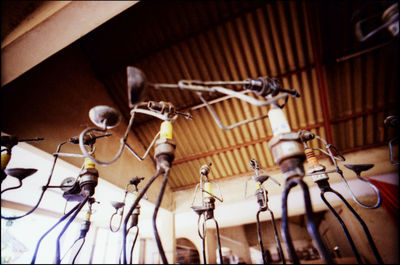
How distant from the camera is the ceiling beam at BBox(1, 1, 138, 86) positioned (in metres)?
1.15

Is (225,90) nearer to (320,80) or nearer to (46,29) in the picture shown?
(46,29)

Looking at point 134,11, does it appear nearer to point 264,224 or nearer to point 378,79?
point 378,79

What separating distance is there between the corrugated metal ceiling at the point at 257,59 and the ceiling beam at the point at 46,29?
3.10m

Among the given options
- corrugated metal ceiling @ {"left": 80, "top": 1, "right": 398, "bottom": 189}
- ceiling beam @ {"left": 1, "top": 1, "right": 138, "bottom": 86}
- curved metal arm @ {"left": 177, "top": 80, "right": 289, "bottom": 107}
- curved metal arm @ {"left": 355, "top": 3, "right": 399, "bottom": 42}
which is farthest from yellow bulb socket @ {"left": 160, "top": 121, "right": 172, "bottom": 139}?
corrugated metal ceiling @ {"left": 80, "top": 1, "right": 398, "bottom": 189}

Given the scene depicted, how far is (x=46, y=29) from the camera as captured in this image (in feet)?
4.03

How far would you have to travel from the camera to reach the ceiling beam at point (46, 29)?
115cm

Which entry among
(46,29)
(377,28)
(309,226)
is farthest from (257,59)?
(309,226)

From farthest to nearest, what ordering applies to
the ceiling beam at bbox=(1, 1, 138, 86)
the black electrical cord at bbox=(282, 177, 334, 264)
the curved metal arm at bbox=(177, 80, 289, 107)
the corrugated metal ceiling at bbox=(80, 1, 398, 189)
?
1. the corrugated metal ceiling at bbox=(80, 1, 398, 189)
2. the ceiling beam at bbox=(1, 1, 138, 86)
3. the curved metal arm at bbox=(177, 80, 289, 107)
4. the black electrical cord at bbox=(282, 177, 334, 264)

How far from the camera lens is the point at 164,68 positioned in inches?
178

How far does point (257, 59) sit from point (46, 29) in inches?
158

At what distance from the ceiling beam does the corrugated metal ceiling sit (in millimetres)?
3097

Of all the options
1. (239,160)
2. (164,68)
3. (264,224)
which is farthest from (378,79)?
(264,224)

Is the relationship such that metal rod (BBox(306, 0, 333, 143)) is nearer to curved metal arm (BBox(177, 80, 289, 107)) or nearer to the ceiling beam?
the ceiling beam

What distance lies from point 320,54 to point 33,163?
18.2 ft
